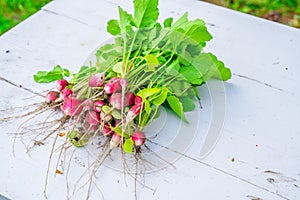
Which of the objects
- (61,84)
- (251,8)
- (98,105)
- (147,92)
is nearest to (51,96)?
(61,84)

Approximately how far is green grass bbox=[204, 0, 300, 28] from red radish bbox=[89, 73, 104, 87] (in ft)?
5.19

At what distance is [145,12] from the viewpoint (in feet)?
4.05

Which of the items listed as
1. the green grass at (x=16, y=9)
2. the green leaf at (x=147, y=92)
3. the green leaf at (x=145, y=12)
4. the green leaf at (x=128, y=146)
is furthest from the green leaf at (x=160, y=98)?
the green grass at (x=16, y=9)

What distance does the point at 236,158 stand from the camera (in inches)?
43.4

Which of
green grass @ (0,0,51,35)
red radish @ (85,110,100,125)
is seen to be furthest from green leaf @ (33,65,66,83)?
green grass @ (0,0,51,35)

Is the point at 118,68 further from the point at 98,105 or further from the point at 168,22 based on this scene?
the point at 168,22

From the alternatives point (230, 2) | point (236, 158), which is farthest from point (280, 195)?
point (230, 2)

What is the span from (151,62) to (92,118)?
197mm

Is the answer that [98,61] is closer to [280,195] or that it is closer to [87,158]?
[87,158]

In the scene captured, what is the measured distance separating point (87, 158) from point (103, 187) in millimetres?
92

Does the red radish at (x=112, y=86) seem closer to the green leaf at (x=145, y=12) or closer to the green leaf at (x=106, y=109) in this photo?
the green leaf at (x=106, y=109)

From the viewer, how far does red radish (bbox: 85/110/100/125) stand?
3.56 ft

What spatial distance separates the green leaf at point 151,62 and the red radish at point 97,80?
0.37 ft

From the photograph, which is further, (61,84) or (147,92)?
(61,84)
